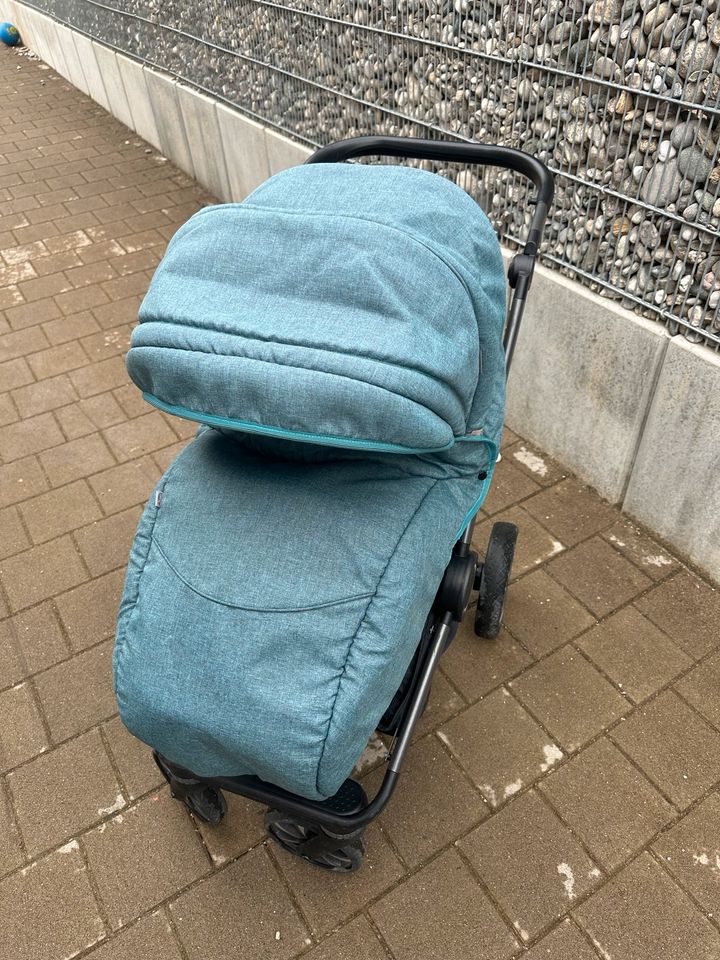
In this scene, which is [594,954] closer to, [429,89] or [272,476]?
[272,476]

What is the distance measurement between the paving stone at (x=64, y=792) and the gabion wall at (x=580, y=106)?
2.43 metres

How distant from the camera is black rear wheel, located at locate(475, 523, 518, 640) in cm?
245

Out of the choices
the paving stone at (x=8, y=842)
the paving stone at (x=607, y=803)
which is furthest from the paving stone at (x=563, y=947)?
the paving stone at (x=8, y=842)

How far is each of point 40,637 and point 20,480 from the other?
0.99 m

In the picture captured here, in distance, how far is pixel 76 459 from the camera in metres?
3.53

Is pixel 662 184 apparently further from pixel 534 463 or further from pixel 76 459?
pixel 76 459

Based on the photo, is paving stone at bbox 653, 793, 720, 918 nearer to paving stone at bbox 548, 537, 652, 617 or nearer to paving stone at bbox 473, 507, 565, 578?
paving stone at bbox 548, 537, 652, 617

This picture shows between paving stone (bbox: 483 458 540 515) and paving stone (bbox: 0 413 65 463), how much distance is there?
6.86 feet

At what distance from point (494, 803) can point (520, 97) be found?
2566 mm

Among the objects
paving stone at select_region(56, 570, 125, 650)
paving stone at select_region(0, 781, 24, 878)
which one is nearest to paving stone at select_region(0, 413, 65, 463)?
paving stone at select_region(56, 570, 125, 650)

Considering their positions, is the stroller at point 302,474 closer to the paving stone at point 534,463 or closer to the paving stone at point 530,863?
the paving stone at point 530,863

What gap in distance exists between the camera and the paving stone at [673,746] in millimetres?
2240

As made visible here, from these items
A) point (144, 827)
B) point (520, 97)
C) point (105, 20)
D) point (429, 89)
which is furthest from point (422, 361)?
point (105, 20)

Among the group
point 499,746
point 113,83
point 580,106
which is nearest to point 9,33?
point 113,83
